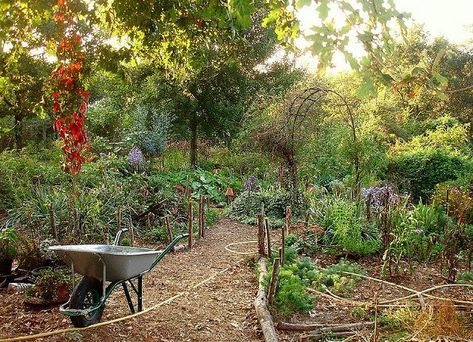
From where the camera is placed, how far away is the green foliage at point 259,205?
10.7 m

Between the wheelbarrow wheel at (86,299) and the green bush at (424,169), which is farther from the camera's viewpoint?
the green bush at (424,169)

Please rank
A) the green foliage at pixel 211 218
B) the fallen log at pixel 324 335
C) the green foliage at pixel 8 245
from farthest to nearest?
1. the green foliage at pixel 211 218
2. the green foliage at pixel 8 245
3. the fallen log at pixel 324 335

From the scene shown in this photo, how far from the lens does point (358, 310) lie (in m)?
4.63

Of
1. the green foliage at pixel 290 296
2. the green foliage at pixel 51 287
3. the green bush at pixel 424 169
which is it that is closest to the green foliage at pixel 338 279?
the green foliage at pixel 290 296

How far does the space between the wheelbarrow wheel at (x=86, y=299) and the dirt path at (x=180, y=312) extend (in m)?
0.10

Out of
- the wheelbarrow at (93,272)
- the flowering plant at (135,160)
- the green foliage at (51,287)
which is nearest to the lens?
the wheelbarrow at (93,272)

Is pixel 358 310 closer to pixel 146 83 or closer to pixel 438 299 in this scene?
pixel 438 299

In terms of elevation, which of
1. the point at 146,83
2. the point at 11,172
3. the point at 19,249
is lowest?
the point at 19,249

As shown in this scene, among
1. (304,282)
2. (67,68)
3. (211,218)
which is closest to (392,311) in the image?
(304,282)

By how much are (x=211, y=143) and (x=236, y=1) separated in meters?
16.7

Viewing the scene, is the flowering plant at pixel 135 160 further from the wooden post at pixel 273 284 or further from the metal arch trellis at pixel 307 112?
the wooden post at pixel 273 284

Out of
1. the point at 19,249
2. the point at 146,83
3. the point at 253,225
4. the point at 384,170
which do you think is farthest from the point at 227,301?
the point at 146,83

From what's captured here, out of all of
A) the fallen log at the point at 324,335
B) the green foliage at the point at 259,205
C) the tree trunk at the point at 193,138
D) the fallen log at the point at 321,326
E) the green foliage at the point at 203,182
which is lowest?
the fallen log at the point at 324,335

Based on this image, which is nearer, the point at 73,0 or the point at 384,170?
the point at 73,0
